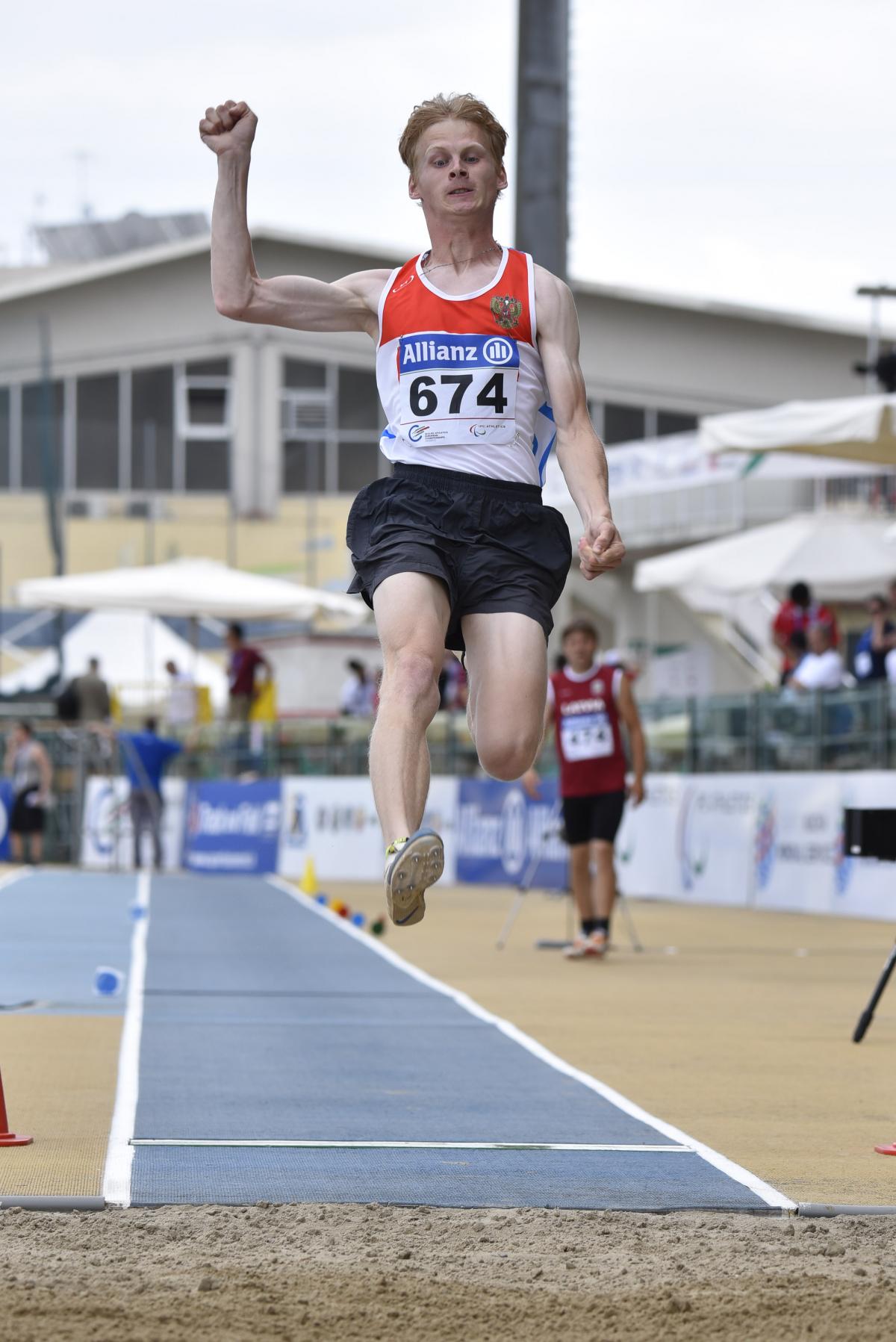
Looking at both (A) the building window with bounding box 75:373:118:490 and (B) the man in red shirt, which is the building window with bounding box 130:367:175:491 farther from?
(B) the man in red shirt

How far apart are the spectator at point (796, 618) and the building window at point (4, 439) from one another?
30306 mm

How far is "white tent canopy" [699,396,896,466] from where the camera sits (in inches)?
596

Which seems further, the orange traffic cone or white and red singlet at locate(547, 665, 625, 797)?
white and red singlet at locate(547, 665, 625, 797)

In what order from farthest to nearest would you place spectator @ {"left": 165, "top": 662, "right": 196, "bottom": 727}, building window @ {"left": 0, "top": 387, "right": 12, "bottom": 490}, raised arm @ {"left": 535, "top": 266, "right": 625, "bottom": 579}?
building window @ {"left": 0, "top": 387, "right": 12, "bottom": 490} < spectator @ {"left": 165, "top": 662, "right": 196, "bottom": 727} < raised arm @ {"left": 535, "top": 266, "right": 625, "bottom": 579}

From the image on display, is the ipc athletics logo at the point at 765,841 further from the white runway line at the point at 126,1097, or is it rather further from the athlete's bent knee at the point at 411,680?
the athlete's bent knee at the point at 411,680

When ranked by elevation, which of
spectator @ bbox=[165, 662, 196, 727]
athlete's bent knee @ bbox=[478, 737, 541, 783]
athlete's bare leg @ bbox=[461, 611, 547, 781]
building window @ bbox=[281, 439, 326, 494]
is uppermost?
building window @ bbox=[281, 439, 326, 494]

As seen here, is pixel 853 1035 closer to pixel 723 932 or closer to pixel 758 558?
→ pixel 723 932

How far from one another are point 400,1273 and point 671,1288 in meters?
0.51

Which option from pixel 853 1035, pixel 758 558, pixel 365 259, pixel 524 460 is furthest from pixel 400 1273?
pixel 365 259

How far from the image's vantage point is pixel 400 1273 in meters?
4.00

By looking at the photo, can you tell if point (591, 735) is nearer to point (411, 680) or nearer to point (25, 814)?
point (411, 680)

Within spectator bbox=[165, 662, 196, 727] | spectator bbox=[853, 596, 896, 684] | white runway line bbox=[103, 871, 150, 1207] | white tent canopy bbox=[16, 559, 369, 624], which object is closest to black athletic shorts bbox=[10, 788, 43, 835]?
white tent canopy bbox=[16, 559, 369, 624]

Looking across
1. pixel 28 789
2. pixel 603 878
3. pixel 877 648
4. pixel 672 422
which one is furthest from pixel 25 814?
pixel 672 422

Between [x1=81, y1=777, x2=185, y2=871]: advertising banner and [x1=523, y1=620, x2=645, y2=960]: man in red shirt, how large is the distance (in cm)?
1202
